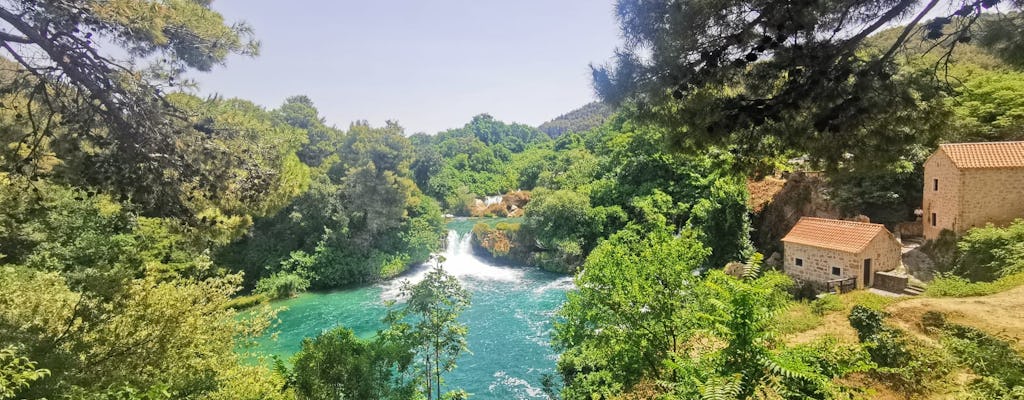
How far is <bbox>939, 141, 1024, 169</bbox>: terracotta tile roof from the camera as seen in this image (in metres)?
12.6

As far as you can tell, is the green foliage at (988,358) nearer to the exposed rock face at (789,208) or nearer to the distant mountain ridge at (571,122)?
the exposed rock face at (789,208)

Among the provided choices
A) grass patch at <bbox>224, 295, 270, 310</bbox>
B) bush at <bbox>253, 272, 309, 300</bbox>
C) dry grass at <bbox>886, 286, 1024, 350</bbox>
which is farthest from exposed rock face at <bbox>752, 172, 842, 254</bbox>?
grass patch at <bbox>224, 295, 270, 310</bbox>

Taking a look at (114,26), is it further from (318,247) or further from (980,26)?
(318,247)

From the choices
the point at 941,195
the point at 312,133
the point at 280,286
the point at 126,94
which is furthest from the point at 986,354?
the point at 312,133

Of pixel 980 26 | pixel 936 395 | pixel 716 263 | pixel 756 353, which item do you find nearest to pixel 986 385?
pixel 936 395

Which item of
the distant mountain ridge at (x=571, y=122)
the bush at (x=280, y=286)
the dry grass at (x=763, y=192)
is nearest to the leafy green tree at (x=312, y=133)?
the bush at (x=280, y=286)

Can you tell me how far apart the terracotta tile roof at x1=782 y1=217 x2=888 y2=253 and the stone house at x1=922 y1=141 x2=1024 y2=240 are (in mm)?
1948

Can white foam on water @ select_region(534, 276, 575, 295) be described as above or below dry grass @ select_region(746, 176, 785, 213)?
below

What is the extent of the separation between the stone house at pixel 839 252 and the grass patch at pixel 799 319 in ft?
6.61

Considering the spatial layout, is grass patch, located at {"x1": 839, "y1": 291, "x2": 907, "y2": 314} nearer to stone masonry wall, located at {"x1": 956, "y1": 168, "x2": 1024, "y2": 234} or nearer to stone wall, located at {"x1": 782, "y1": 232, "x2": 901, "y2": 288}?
stone wall, located at {"x1": 782, "y1": 232, "x2": 901, "y2": 288}

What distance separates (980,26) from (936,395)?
578cm

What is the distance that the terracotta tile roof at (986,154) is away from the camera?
1263cm

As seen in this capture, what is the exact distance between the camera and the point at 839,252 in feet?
45.0

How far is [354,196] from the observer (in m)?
24.0
